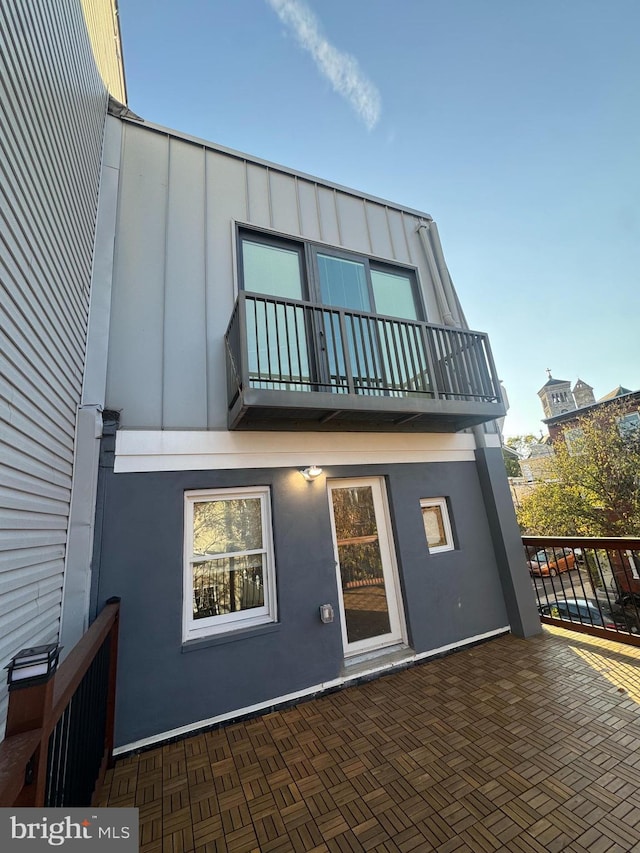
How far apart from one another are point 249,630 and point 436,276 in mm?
5203

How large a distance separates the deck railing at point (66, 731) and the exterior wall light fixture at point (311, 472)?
6.09ft

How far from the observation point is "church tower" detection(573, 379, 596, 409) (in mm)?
35906

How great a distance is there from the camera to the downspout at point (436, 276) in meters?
4.88

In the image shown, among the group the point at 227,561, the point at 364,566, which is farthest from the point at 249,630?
the point at 364,566

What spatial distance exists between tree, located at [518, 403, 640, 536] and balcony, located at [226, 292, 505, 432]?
517 inches

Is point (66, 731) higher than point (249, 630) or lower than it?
higher

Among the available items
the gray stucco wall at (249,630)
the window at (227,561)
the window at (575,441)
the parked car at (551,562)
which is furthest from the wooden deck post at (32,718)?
the window at (575,441)

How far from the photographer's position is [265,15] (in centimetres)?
479

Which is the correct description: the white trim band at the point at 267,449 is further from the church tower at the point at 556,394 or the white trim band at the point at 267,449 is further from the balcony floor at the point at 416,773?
the church tower at the point at 556,394

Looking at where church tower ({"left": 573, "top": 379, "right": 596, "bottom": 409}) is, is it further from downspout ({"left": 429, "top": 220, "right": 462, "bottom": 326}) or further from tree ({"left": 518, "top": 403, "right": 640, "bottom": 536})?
downspout ({"left": 429, "top": 220, "right": 462, "bottom": 326})

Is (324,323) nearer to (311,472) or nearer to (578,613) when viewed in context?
(311,472)

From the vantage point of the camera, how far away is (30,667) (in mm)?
899

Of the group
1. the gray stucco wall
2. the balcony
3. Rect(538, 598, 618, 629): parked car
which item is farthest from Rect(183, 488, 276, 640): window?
Rect(538, 598, 618, 629): parked car

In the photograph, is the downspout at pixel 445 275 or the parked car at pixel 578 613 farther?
the downspout at pixel 445 275
